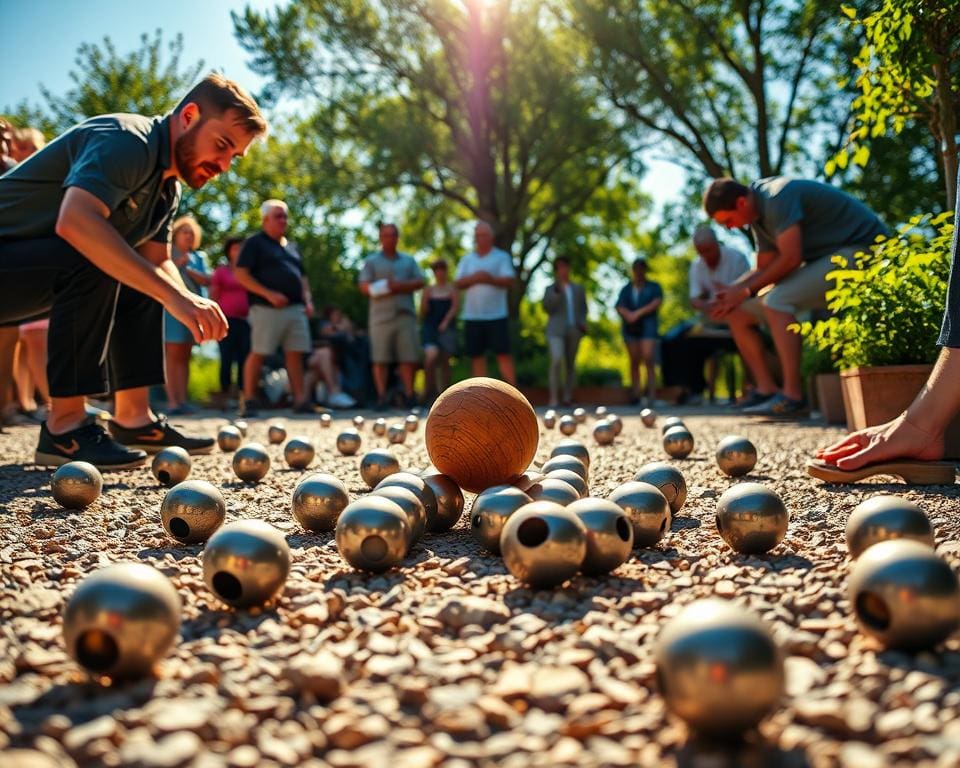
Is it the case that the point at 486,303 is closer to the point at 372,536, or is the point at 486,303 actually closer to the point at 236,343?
the point at 236,343

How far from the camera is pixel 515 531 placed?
8.49 feet

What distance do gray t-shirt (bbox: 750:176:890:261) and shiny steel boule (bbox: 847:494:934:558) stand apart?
18.3ft

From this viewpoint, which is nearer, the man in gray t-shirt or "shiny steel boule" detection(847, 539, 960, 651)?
"shiny steel boule" detection(847, 539, 960, 651)

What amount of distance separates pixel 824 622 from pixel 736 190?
643cm

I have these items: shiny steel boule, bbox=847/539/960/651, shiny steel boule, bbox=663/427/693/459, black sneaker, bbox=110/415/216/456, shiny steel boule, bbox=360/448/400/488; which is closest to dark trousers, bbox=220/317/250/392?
black sneaker, bbox=110/415/216/456

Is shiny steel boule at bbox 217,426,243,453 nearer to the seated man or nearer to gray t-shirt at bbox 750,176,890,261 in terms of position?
the seated man

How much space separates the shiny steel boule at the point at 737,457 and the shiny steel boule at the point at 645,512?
1.91 metres

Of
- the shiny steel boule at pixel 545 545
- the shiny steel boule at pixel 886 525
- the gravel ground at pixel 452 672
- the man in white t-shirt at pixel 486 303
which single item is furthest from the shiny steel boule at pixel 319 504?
the man in white t-shirt at pixel 486 303

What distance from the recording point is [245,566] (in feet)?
7.89

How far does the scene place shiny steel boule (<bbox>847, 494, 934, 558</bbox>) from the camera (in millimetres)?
2637

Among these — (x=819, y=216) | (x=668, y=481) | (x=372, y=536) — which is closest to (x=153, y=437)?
(x=372, y=536)


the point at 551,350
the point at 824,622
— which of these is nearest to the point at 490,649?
the point at 824,622

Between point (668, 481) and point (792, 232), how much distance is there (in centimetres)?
484

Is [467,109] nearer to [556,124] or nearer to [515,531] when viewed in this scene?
[556,124]
